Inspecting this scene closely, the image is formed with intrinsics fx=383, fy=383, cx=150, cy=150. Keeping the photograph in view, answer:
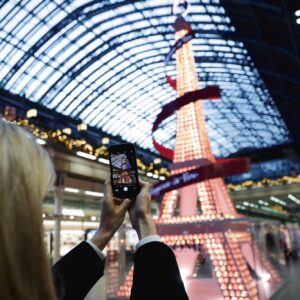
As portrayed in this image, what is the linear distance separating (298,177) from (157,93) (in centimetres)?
1829

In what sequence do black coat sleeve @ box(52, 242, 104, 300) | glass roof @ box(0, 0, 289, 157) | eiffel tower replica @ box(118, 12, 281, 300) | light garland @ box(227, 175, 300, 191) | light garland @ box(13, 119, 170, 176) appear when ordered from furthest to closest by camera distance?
light garland @ box(227, 175, 300, 191), glass roof @ box(0, 0, 289, 157), light garland @ box(13, 119, 170, 176), eiffel tower replica @ box(118, 12, 281, 300), black coat sleeve @ box(52, 242, 104, 300)

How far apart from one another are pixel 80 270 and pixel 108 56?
3418 centimetres

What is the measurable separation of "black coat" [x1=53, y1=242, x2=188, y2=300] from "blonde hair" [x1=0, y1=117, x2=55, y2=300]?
0.83 ft

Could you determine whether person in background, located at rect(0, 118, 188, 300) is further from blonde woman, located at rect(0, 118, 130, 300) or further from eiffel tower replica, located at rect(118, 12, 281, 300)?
eiffel tower replica, located at rect(118, 12, 281, 300)

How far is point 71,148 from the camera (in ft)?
72.4

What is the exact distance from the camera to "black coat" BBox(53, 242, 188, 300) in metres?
1.21

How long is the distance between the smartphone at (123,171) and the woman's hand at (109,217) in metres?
0.04

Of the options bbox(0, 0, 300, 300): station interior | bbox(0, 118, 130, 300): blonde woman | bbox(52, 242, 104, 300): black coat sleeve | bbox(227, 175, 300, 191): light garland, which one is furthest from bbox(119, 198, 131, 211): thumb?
bbox(227, 175, 300, 191): light garland

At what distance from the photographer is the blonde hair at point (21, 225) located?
938 millimetres

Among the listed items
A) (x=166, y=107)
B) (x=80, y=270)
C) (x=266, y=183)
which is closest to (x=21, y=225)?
(x=80, y=270)

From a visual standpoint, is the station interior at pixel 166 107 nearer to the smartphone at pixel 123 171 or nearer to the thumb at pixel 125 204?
the smartphone at pixel 123 171

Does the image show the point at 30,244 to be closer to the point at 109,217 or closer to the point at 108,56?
the point at 109,217

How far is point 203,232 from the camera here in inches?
439

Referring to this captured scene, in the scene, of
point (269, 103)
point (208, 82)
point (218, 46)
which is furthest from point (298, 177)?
point (218, 46)
